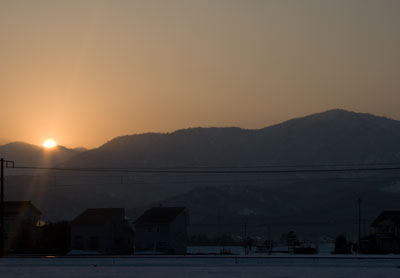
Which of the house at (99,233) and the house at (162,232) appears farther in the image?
the house at (99,233)

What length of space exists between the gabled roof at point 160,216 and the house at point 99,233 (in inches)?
154

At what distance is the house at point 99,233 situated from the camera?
356ft

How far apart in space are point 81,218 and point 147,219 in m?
10.1

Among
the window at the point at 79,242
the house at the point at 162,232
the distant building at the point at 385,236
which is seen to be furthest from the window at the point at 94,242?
the distant building at the point at 385,236

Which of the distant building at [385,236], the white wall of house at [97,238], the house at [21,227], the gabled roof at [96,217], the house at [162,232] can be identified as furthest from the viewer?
the gabled roof at [96,217]

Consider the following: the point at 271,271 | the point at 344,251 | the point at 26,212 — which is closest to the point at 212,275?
the point at 271,271

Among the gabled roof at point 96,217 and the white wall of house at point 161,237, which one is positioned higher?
the gabled roof at point 96,217

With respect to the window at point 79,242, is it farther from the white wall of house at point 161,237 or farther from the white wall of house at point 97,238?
the white wall of house at point 161,237

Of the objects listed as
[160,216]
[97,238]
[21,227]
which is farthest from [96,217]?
[21,227]

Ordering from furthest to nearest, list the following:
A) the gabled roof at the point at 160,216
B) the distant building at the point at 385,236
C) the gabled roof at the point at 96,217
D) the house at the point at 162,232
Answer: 1. the gabled roof at the point at 96,217
2. the gabled roof at the point at 160,216
3. the house at the point at 162,232
4. the distant building at the point at 385,236

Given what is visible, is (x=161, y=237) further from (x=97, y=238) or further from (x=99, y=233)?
(x=97, y=238)

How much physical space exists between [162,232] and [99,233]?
936 centimetres

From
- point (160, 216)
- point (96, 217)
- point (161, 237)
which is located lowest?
point (161, 237)

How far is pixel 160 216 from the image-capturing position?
4360 inches
